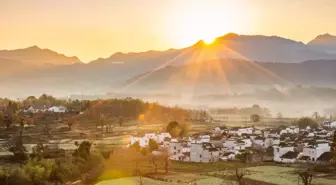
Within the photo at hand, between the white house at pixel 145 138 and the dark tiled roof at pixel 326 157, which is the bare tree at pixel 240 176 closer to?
the dark tiled roof at pixel 326 157

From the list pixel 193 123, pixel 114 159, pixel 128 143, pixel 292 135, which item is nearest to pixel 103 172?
pixel 114 159

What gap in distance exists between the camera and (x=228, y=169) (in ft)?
121

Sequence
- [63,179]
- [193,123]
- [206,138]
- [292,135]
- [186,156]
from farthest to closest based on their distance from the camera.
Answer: [193,123], [292,135], [206,138], [186,156], [63,179]

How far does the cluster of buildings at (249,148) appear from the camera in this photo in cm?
4117

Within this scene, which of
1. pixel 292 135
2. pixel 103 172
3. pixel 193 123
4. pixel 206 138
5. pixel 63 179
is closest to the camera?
pixel 63 179

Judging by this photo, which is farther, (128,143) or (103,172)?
(128,143)

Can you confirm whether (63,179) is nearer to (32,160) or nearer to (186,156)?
(32,160)

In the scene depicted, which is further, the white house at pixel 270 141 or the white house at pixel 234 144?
the white house at pixel 270 141

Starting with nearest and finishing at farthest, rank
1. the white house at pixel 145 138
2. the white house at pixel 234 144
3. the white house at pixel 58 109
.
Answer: the white house at pixel 234 144 → the white house at pixel 145 138 → the white house at pixel 58 109

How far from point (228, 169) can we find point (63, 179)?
13.1m

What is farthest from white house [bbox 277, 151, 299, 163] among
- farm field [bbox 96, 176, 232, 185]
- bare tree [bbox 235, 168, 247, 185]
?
farm field [bbox 96, 176, 232, 185]

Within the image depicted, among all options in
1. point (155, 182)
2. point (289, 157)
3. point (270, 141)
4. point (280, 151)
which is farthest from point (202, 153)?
point (155, 182)

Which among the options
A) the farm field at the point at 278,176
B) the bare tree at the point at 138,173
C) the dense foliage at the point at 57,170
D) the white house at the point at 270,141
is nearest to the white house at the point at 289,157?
the farm field at the point at 278,176

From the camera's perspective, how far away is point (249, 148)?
46656mm
